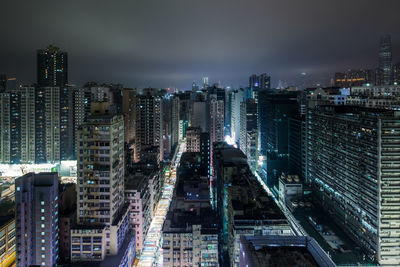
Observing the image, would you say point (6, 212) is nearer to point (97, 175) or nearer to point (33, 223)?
point (33, 223)

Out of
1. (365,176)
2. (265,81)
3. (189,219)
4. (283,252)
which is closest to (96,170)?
(189,219)

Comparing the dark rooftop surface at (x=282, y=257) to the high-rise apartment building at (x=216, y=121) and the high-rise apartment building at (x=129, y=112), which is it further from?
the high-rise apartment building at (x=216, y=121)

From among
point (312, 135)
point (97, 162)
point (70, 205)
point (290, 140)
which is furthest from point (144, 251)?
point (290, 140)

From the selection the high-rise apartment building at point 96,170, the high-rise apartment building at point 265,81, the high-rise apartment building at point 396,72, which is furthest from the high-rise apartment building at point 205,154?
the high-rise apartment building at point 265,81

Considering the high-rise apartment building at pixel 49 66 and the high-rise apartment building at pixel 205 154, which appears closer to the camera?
the high-rise apartment building at pixel 205 154

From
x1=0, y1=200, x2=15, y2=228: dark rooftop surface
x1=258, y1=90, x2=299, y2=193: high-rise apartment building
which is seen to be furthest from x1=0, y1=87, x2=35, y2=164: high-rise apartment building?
x1=258, y1=90, x2=299, y2=193: high-rise apartment building

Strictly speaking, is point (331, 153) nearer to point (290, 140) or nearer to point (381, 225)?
point (381, 225)
